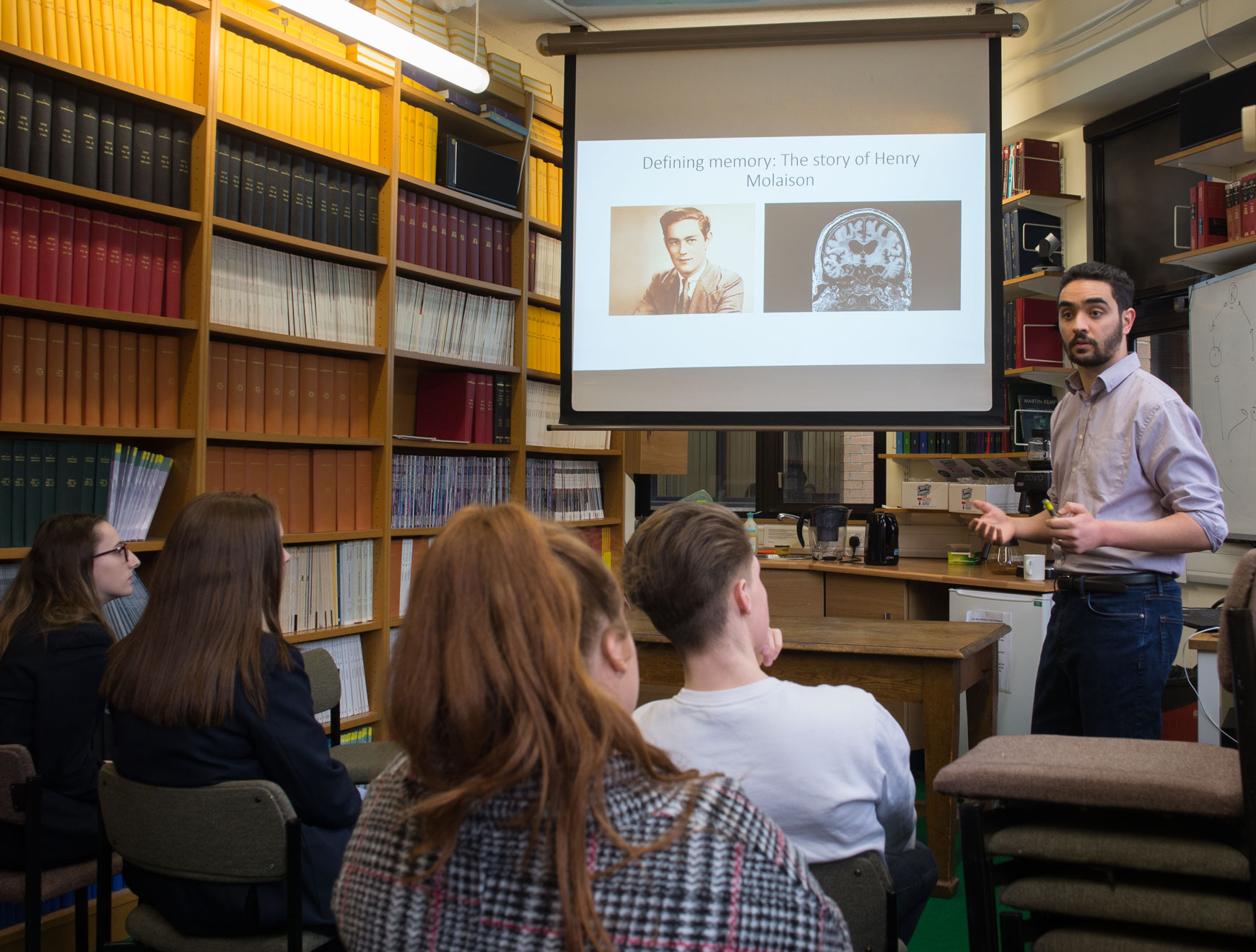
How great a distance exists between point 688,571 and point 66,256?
218 cm

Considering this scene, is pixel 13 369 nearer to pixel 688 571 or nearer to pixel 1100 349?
pixel 688 571

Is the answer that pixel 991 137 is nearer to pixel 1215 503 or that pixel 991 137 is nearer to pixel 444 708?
pixel 1215 503

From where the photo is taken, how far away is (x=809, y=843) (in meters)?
1.30

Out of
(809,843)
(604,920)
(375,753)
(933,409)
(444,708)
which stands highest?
(933,409)

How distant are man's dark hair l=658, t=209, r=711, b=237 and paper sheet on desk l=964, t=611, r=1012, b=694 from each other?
173 centimetres

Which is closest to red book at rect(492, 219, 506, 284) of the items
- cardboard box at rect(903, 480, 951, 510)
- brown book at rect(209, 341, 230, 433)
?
brown book at rect(209, 341, 230, 433)

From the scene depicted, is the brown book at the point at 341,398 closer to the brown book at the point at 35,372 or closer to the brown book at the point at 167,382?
the brown book at the point at 167,382

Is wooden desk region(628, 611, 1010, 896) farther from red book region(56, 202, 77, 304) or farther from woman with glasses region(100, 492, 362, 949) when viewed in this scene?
red book region(56, 202, 77, 304)

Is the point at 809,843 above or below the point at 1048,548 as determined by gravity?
below

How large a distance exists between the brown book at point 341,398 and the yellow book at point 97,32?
44.2 inches

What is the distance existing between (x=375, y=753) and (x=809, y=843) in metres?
1.44

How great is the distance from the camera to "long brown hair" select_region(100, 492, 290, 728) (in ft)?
5.11

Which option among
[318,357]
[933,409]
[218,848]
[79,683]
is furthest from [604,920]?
[318,357]

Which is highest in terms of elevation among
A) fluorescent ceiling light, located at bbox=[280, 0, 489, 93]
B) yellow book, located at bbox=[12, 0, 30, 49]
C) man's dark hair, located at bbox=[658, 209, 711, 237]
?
fluorescent ceiling light, located at bbox=[280, 0, 489, 93]
